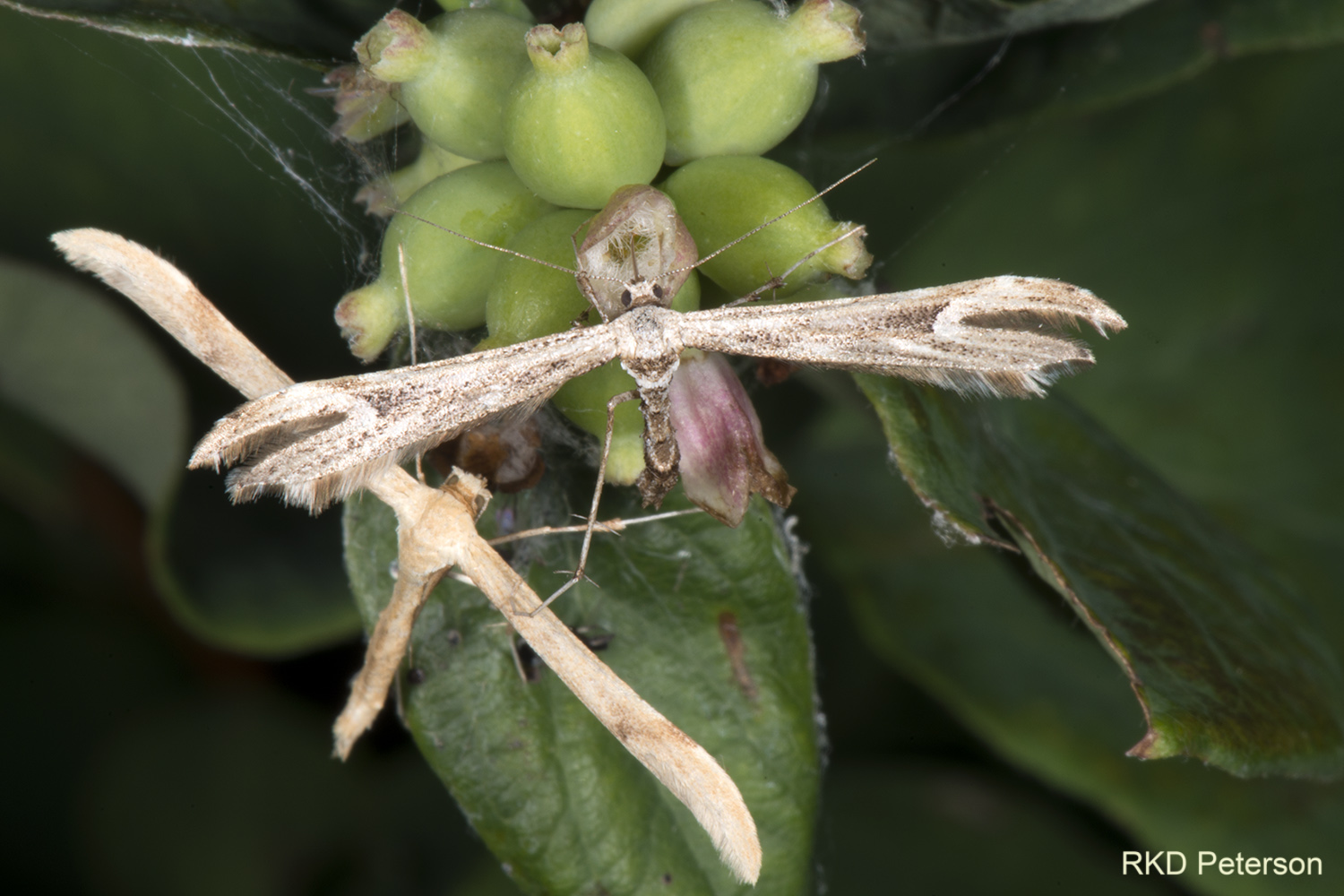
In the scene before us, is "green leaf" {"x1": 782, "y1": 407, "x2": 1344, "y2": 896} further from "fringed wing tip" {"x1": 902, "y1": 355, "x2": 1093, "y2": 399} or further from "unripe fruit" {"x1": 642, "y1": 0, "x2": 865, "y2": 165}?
"unripe fruit" {"x1": 642, "y1": 0, "x2": 865, "y2": 165}

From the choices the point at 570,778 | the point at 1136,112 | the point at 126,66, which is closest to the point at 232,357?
the point at 570,778

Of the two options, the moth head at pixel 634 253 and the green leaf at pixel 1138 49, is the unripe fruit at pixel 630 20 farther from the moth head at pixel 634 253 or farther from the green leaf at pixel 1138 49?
the green leaf at pixel 1138 49

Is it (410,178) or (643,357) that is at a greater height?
(410,178)

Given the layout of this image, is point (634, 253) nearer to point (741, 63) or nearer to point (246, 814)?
point (741, 63)

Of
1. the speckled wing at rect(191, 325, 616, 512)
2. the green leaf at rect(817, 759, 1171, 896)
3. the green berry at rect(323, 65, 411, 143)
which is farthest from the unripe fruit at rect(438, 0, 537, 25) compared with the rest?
the green leaf at rect(817, 759, 1171, 896)

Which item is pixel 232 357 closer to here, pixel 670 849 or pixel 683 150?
pixel 683 150

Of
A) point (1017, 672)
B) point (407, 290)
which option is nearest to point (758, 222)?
point (407, 290)
